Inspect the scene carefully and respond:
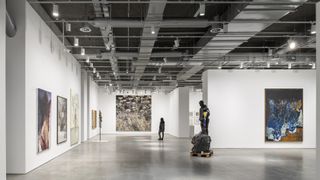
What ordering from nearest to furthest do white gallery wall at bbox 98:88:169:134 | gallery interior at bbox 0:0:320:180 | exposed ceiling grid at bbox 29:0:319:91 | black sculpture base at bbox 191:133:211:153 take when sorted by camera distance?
exposed ceiling grid at bbox 29:0:319:91
gallery interior at bbox 0:0:320:180
black sculpture base at bbox 191:133:211:153
white gallery wall at bbox 98:88:169:134

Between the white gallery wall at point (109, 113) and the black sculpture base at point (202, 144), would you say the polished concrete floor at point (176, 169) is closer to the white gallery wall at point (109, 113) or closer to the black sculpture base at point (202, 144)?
the black sculpture base at point (202, 144)

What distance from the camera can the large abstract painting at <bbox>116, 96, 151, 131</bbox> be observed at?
3519cm

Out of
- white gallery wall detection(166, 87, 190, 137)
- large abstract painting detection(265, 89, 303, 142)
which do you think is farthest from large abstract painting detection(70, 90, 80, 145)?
white gallery wall detection(166, 87, 190, 137)

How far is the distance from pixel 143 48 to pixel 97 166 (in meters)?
4.84

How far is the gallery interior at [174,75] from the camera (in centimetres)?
978

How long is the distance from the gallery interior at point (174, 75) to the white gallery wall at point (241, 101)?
45mm

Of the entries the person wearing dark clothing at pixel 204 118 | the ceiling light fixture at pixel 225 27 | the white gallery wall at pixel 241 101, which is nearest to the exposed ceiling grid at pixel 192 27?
the ceiling light fixture at pixel 225 27

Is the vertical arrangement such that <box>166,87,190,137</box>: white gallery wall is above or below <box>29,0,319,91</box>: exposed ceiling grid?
below

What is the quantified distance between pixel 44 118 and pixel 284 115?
11321 mm

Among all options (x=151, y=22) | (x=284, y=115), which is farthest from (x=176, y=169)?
(x=284, y=115)

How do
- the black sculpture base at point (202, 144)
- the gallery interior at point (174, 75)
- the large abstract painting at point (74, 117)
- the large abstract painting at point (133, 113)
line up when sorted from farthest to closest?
the large abstract painting at point (133, 113) → the large abstract painting at point (74, 117) → the black sculpture base at point (202, 144) → the gallery interior at point (174, 75)

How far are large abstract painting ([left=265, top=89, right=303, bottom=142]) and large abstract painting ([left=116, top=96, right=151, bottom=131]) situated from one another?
18305 mm

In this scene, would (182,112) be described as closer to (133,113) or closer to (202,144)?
(133,113)

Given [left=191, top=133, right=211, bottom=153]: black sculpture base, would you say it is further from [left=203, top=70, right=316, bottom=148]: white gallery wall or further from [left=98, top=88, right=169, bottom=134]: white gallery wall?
[left=98, top=88, right=169, bottom=134]: white gallery wall
